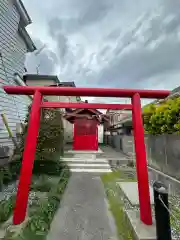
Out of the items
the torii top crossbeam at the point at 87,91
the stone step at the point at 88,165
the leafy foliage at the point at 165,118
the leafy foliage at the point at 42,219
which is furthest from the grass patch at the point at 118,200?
the torii top crossbeam at the point at 87,91

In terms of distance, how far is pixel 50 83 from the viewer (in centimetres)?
1714

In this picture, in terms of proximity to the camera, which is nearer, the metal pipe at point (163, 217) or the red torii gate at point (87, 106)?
the metal pipe at point (163, 217)

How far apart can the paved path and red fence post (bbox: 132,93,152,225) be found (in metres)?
0.65

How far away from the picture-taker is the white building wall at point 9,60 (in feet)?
21.7

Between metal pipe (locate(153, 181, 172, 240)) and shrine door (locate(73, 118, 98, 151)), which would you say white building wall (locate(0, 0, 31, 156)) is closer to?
shrine door (locate(73, 118, 98, 151))

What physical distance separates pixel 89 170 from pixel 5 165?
139 inches

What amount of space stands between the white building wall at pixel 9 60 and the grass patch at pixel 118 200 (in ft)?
14.9

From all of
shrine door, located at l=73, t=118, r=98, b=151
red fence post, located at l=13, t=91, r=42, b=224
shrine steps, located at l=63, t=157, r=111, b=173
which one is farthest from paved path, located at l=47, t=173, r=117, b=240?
shrine door, located at l=73, t=118, r=98, b=151

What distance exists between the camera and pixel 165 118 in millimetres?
4492

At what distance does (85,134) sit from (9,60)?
8.35 m

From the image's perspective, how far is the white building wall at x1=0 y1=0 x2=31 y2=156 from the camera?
661 cm

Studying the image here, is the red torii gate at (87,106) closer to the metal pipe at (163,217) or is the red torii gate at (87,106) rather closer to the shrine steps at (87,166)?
the metal pipe at (163,217)

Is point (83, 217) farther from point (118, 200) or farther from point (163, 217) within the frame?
point (163, 217)

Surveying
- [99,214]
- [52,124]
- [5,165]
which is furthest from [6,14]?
[99,214]
